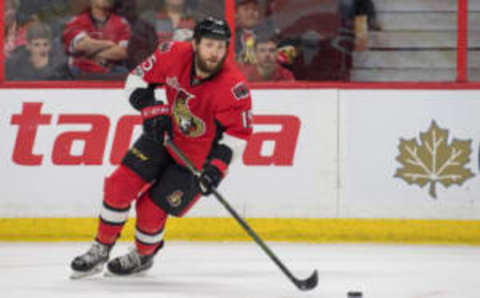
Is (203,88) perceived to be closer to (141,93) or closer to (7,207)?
(141,93)

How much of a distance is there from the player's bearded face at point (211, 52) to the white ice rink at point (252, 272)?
3.01ft

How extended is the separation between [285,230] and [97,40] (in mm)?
1498

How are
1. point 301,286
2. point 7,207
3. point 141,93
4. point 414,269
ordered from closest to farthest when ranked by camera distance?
point 301,286 → point 141,93 → point 414,269 → point 7,207

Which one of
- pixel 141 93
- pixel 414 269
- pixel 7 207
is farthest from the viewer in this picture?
pixel 7 207

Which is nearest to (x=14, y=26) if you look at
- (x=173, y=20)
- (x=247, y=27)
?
(x=173, y=20)

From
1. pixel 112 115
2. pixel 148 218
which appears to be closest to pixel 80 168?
pixel 112 115

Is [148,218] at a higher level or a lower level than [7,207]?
higher

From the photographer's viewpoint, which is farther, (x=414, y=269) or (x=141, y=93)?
(x=414, y=269)

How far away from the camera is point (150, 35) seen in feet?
22.0

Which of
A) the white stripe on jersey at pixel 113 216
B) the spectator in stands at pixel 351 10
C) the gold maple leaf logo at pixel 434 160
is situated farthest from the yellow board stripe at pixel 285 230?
the white stripe on jersey at pixel 113 216

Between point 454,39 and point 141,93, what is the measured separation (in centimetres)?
237

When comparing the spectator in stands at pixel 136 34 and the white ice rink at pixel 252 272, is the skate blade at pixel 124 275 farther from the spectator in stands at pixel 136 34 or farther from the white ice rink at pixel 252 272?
the spectator in stands at pixel 136 34

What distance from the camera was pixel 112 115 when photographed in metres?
6.68

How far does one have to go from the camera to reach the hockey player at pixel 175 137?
16.2 feet
